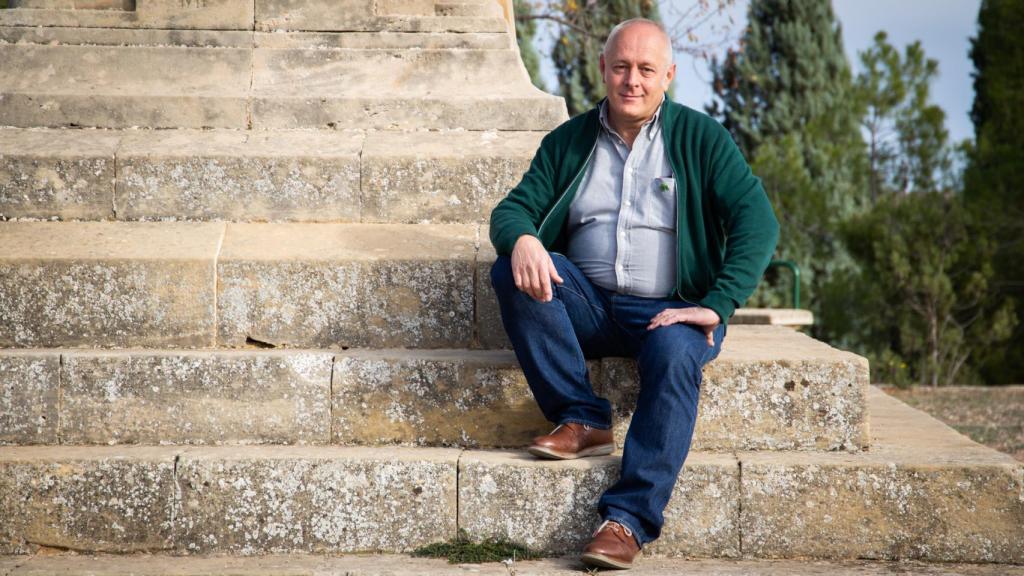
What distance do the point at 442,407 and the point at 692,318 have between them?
3.01 feet

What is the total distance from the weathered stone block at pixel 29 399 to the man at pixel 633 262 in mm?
1567

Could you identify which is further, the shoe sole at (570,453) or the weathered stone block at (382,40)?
the weathered stone block at (382,40)

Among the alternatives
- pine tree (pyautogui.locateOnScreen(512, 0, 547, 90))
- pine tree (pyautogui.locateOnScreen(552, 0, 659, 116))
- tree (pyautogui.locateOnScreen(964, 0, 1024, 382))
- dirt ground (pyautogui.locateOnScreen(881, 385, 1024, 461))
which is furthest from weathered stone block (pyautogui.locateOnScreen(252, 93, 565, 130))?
pine tree (pyautogui.locateOnScreen(552, 0, 659, 116))

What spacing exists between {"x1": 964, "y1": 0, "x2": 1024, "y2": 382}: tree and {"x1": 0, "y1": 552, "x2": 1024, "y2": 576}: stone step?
8.64 m

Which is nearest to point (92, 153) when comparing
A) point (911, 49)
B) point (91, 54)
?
point (91, 54)

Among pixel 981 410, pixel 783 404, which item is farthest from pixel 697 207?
pixel 981 410

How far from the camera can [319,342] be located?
3.86 m

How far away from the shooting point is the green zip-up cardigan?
3225mm

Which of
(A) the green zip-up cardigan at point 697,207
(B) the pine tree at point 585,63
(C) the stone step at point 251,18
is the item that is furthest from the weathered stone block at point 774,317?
(B) the pine tree at point 585,63

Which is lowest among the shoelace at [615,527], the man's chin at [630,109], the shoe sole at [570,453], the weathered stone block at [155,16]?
the shoelace at [615,527]

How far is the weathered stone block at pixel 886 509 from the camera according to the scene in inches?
125

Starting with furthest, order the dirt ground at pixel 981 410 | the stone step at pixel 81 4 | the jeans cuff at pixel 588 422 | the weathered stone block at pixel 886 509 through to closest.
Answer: the dirt ground at pixel 981 410, the stone step at pixel 81 4, the jeans cuff at pixel 588 422, the weathered stone block at pixel 886 509

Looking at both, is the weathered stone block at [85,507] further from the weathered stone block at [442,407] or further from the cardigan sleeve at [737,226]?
the cardigan sleeve at [737,226]

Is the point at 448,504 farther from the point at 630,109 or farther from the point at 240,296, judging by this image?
the point at 630,109
